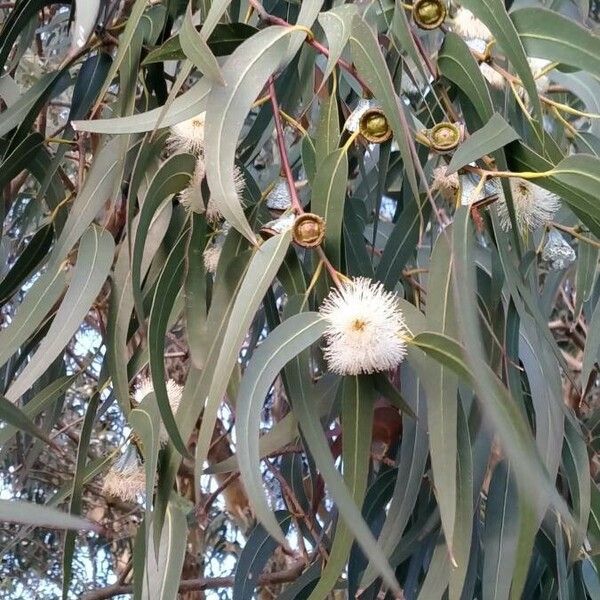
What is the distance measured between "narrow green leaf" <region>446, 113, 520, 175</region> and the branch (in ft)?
3.18

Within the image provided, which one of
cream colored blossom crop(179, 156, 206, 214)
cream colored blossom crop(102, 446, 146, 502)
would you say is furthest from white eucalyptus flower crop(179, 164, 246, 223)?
cream colored blossom crop(102, 446, 146, 502)

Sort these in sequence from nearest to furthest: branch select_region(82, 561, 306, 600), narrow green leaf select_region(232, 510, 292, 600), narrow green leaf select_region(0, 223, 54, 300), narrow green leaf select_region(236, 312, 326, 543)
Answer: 1. narrow green leaf select_region(236, 312, 326, 543)
2. narrow green leaf select_region(0, 223, 54, 300)
3. narrow green leaf select_region(232, 510, 292, 600)
4. branch select_region(82, 561, 306, 600)

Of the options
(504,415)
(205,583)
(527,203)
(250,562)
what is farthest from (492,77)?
(205,583)

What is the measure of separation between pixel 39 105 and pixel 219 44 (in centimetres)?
23

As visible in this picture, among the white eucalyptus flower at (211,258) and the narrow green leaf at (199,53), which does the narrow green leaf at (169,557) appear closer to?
the white eucalyptus flower at (211,258)

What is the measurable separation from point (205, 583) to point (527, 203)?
973mm

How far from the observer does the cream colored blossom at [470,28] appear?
36.1 inches

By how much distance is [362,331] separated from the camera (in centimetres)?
67

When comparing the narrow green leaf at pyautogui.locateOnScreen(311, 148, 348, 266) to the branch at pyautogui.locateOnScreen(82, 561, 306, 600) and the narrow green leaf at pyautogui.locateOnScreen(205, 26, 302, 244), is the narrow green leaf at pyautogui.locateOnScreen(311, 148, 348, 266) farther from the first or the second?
the branch at pyautogui.locateOnScreen(82, 561, 306, 600)

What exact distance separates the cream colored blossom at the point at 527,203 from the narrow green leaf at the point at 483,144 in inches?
4.7

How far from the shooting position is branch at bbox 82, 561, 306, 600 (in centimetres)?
158

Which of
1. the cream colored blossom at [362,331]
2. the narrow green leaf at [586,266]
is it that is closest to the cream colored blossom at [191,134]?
the cream colored blossom at [362,331]

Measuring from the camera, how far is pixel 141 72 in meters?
0.99

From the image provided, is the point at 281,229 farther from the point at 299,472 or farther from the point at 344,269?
the point at 299,472
